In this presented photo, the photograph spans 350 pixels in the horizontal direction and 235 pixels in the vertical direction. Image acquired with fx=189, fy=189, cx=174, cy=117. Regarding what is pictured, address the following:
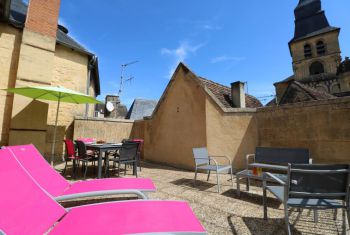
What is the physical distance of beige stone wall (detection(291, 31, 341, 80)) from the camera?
38.4m

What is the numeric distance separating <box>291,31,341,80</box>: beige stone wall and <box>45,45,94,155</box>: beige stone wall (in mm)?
45593

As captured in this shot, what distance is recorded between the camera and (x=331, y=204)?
235cm

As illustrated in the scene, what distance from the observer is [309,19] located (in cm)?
4353

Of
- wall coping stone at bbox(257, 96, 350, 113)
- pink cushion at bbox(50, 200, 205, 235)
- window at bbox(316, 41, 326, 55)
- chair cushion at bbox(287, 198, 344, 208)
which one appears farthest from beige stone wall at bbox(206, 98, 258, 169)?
window at bbox(316, 41, 326, 55)

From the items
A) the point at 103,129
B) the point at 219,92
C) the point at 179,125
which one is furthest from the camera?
the point at 103,129

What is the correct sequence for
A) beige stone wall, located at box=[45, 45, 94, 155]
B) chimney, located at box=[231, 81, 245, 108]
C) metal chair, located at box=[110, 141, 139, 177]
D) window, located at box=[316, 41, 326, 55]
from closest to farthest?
1. metal chair, located at box=[110, 141, 139, 177]
2. chimney, located at box=[231, 81, 245, 108]
3. beige stone wall, located at box=[45, 45, 94, 155]
4. window, located at box=[316, 41, 326, 55]

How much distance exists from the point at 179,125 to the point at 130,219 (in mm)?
6591

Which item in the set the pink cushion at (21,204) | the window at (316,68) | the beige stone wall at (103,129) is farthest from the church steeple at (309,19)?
the pink cushion at (21,204)

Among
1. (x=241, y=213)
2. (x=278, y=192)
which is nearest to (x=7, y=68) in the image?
(x=241, y=213)

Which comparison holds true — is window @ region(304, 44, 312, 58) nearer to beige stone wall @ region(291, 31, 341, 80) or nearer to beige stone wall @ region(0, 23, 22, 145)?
beige stone wall @ region(291, 31, 341, 80)

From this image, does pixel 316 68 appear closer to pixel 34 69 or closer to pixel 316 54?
pixel 316 54

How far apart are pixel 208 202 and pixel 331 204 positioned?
2.04m

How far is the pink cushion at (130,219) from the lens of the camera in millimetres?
1539

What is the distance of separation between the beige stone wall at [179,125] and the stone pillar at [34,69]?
183 inches
